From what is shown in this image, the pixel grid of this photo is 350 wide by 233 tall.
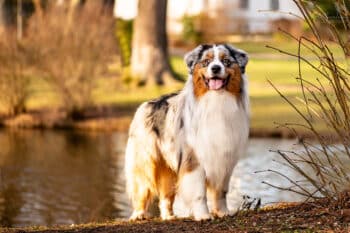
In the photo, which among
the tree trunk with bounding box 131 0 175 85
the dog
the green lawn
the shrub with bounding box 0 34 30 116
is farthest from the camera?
the tree trunk with bounding box 131 0 175 85

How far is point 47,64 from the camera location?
66.9 ft

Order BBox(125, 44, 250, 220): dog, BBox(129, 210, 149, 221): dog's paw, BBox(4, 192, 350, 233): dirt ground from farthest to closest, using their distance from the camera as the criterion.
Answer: BBox(129, 210, 149, 221): dog's paw → BBox(125, 44, 250, 220): dog → BBox(4, 192, 350, 233): dirt ground

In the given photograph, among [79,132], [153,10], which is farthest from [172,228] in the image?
[153,10]

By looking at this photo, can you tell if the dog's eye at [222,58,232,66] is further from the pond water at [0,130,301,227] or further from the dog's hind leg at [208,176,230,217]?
the pond water at [0,130,301,227]

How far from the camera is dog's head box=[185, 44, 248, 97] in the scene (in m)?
7.41

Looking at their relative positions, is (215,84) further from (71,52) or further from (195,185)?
(71,52)

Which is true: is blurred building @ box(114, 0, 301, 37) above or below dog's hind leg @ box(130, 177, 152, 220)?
below

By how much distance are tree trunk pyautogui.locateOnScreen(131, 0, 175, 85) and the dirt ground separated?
18234 mm

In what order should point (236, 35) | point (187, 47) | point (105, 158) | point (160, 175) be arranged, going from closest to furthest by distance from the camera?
1. point (160, 175)
2. point (105, 158)
3. point (187, 47)
4. point (236, 35)

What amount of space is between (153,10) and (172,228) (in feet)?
62.9

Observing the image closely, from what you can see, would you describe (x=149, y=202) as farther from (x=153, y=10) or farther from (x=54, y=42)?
(x=153, y=10)

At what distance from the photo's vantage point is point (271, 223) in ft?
21.5

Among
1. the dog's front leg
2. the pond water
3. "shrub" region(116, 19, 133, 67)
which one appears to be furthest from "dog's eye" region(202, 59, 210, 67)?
"shrub" region(116, 19, 133, 67)

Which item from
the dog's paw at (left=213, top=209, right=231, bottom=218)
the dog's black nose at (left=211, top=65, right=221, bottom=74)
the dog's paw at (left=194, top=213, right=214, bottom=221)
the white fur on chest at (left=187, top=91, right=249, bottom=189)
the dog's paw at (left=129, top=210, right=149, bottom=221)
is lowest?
the dog's paw at (left=129, top=210, right=149, bottom=221)
